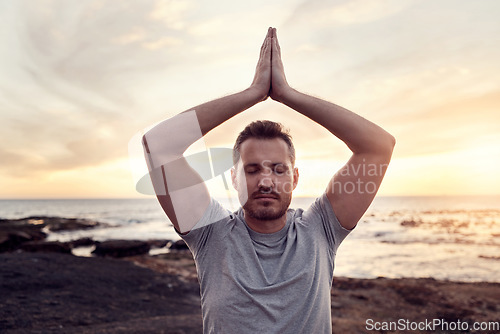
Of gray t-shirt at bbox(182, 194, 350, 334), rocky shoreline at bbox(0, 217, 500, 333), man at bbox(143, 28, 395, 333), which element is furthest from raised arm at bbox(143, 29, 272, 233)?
rocky shoreline at bbox(0, 217, 500, 333)

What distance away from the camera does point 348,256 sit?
17.6 m

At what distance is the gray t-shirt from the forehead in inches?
14.4

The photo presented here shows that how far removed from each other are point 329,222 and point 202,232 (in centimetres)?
78

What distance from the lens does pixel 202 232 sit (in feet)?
6.46

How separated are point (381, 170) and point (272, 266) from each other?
90 cm

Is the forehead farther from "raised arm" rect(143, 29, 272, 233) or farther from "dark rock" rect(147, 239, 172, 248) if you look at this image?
"dark rock" rect(147, 239, 172, 248)

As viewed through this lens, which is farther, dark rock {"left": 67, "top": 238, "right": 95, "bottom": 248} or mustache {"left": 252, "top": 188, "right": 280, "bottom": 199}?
dark rock {"left": 67, "top": 238, "right": 95, "bottom": 248}

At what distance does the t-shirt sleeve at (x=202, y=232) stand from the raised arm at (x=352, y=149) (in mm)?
748

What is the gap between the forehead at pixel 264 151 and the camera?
209cm

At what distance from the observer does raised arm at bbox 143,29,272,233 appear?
1.92m

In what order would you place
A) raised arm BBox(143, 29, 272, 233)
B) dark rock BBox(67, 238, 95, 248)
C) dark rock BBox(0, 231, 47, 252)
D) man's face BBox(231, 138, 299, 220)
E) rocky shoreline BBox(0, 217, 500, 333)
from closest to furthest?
raised arm BBox(143, 29, 272, 233) → man's face BBox(231, 138, 299, 220) → rocky shoreline BBox(0, 217, 500, 333) → dark rock BBox(0, 231, 47, 252) → dark rock BBox(67, 238, 95, 248)

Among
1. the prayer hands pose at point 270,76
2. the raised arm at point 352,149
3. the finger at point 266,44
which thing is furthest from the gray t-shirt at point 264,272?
the finger at point 266,44

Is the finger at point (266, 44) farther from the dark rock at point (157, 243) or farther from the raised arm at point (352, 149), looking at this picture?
the dark rock at point (157, 243)

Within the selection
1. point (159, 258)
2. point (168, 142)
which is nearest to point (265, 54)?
point (168, 142)
